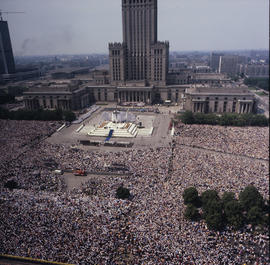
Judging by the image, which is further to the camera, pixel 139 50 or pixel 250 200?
pixel 139 50

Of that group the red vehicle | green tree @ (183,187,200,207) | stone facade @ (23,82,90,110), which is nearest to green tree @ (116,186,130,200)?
green tree @ (183,187,200,207)

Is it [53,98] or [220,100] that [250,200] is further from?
[53,98]

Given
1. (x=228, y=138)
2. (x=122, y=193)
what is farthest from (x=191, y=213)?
(x=228, y=138)

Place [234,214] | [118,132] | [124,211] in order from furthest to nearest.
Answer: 1. [118,132]
2. [234,214]
3. [124,211]

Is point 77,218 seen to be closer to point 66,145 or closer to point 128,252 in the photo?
point 128,252

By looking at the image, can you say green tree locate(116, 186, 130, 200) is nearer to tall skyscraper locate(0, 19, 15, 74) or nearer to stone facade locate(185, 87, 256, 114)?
tall skyscraper locate(0, 19, 15, 74)

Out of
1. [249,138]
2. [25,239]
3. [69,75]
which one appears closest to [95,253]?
[25,239]
